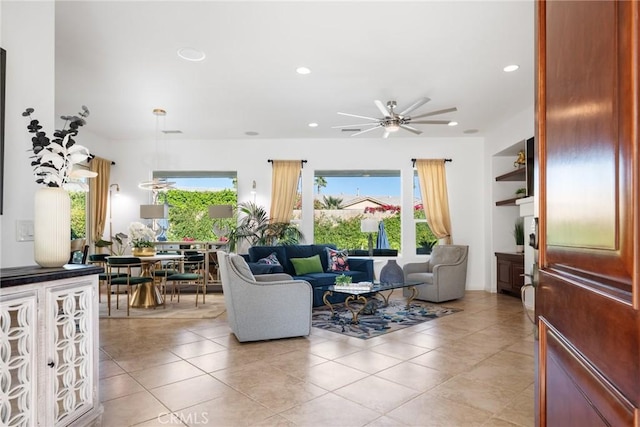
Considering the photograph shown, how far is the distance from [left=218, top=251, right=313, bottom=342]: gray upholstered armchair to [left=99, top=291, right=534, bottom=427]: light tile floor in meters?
0.13

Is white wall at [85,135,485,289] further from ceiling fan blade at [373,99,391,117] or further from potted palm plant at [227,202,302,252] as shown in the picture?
ceiling fan blade at [373,99,391,117]

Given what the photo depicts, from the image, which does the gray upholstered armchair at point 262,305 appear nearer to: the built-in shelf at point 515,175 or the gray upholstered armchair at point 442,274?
the gray upholstered armchair at point 442,274

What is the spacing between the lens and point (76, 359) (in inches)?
79.7

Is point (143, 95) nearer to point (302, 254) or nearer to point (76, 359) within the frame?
point (302, 254)

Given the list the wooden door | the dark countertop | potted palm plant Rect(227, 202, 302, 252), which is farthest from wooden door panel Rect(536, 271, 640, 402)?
potted palm plant Rect(227, 202, 302, 252)

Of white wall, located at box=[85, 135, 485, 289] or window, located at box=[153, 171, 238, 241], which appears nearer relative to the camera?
white wall, located at box=[85, 135, 485, 289]

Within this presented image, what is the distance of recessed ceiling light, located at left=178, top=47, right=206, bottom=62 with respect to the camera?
3867 mm

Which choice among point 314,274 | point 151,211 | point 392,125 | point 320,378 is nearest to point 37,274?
point 320,378

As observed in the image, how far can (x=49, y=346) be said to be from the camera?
184cm

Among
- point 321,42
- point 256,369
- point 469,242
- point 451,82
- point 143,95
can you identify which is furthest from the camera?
point 469,242

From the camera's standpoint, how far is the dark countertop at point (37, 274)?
1.67 m

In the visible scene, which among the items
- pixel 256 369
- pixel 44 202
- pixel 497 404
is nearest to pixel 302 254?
pixel 256 369

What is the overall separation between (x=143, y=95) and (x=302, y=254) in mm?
Answer: 3449

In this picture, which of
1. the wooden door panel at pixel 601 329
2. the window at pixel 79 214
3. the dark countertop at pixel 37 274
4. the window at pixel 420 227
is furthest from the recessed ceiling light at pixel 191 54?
the window at pixel 420 227
